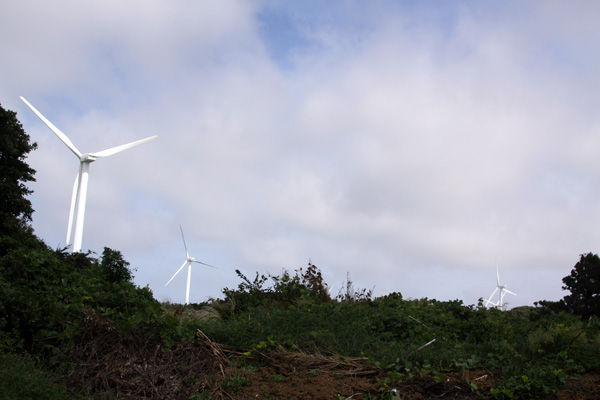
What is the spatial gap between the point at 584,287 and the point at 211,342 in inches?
788

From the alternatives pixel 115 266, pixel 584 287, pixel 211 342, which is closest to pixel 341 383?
pixel 211 342

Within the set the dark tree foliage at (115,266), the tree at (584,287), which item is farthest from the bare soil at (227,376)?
the tree at (584,287)

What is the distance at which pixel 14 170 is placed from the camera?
25.5 m

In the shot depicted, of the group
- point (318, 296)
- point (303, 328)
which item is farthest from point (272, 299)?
point (303, 328)

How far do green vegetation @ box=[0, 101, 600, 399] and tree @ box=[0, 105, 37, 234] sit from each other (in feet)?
51.8

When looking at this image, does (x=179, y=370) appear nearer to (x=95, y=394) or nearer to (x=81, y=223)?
(x=95, y=394)

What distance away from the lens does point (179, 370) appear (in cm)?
819

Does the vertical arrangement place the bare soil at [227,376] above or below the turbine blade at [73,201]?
below

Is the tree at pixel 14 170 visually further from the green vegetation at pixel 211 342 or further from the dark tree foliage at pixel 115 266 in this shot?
the green vegetation at pixel 211 342

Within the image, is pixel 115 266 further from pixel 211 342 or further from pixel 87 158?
pixel 87 158

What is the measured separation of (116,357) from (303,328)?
9.86 feet

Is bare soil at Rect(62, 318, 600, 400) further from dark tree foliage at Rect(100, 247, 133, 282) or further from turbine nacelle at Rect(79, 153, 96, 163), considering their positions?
turbine nacelle at Rect(79, 153, 96, 163)

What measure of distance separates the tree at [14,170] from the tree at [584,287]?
79.0 ft

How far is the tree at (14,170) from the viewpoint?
2512 centimetres
